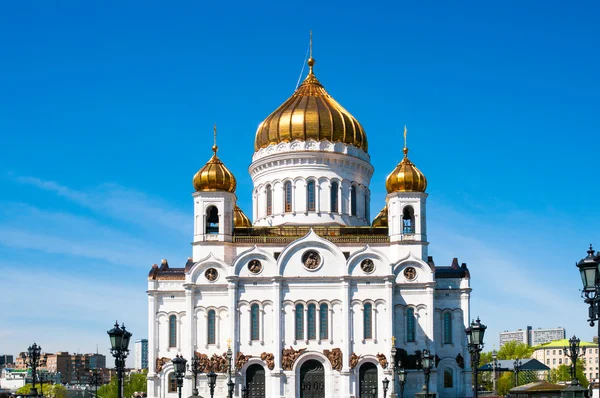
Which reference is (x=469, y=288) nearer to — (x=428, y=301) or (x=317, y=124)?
(x=428, y=301)

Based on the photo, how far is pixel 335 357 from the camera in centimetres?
4612

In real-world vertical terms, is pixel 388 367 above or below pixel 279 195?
below

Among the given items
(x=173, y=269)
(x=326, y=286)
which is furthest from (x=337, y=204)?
(x=173, y=269)

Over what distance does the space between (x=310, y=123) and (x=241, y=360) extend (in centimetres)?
1467

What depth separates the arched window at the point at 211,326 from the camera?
1862 inches

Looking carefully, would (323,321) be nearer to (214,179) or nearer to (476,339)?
(214,179)

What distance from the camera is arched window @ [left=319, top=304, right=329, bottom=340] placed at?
46531 millimetres

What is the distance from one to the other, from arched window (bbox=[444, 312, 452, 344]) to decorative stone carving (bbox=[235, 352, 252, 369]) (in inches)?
426

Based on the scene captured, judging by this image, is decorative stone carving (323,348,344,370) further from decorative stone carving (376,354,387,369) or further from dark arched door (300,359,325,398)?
decorative stone carving (376,354,387,369)

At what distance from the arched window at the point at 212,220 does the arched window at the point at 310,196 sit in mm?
5507

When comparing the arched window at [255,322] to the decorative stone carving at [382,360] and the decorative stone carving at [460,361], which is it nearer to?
the decorative stone carving at [382,360]

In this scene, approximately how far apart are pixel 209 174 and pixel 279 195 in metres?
4.99

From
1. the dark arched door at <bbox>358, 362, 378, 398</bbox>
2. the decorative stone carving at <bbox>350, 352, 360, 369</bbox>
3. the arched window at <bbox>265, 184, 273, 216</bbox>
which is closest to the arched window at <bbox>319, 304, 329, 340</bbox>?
the decorative stone carving at <bbox>350, 352, 360, 369</bbox>

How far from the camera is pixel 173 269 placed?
49.9 meters
